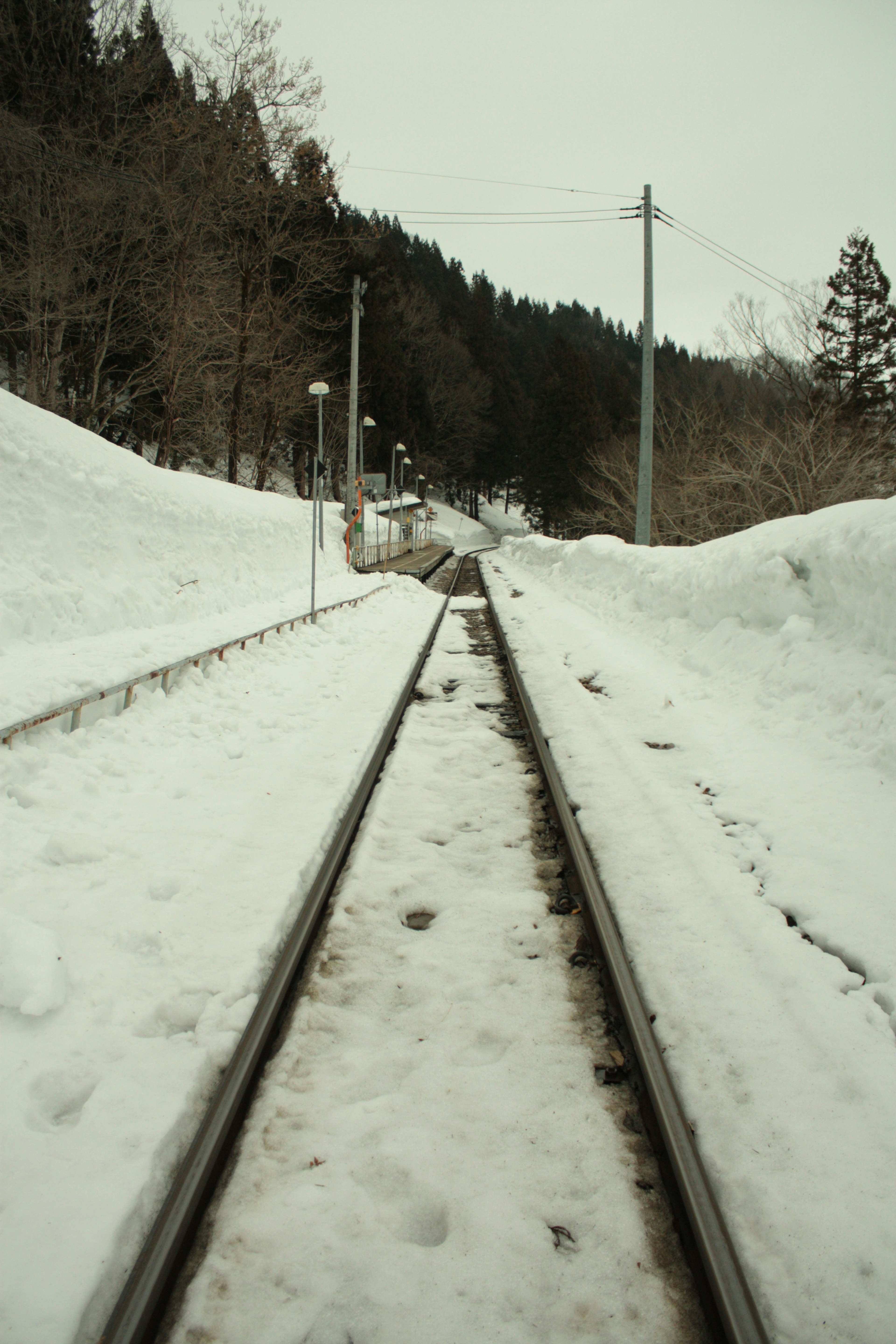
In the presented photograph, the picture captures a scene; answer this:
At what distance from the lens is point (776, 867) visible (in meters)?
3.57

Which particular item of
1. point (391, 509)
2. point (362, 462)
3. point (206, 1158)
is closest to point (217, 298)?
point (362, 462)

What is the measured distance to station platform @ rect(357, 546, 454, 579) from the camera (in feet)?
78.8

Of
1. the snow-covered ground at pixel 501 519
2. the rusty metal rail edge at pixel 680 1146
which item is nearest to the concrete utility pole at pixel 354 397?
the rusty metal rail edge at pixel 680 1146

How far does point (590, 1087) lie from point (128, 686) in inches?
180

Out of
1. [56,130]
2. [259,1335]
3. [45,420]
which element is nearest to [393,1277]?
[259,1335]

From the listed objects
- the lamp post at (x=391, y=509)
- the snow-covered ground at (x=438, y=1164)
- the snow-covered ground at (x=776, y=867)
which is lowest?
the snow-covered ground at (x=438, y=1164)

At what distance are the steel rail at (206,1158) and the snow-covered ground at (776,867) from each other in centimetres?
144

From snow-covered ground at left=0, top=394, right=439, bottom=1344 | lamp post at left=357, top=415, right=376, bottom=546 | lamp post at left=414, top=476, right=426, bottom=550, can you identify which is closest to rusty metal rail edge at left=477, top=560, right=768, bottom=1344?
snow-covered ground at left=0, top=394, right=439, bottom=1344

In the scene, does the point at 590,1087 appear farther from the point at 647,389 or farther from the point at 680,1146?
the point at 647,389

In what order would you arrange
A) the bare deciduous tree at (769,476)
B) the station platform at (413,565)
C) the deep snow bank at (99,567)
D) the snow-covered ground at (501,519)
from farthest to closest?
the snow-covered ground at (501,519), the station platform at (413,565), the bare deciduous tree at (769,476), the deep snow bank at (99,567)

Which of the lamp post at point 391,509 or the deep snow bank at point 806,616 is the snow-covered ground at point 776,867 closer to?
the deep snow bank at point 806,616

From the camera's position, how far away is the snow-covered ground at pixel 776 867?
1.85 metres

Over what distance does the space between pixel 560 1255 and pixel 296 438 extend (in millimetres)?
38410

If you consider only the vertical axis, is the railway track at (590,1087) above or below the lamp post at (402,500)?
below
